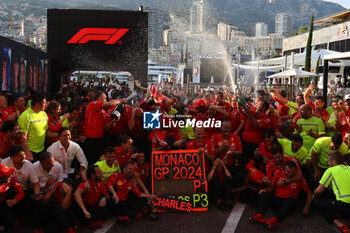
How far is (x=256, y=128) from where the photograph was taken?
643 cm

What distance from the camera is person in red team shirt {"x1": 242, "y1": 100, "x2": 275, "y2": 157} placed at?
641 cm

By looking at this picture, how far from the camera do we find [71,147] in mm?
5492

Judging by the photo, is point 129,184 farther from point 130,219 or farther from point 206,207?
point 206,207

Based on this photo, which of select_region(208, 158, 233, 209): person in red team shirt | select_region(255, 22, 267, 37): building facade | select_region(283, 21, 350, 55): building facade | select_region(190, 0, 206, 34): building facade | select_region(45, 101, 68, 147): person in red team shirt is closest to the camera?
select_region(208, 158, 233, 209): person in red team shirt

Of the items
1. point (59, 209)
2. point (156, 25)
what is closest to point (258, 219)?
point (59, 209)

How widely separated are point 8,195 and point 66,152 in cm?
102

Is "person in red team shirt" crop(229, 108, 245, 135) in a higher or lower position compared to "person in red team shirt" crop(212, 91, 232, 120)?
lower

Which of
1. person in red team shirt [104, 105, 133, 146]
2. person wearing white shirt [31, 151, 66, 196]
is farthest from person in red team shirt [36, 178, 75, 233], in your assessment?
person in red team shirt [104, 105, 133, 146]

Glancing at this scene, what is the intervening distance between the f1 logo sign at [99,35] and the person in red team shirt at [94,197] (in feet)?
33.8

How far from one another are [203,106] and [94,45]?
8645 millimetres

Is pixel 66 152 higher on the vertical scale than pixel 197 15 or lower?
lower

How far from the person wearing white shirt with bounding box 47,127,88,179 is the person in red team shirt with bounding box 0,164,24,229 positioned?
78 cm

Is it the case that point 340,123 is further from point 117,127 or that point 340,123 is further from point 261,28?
point 261,28

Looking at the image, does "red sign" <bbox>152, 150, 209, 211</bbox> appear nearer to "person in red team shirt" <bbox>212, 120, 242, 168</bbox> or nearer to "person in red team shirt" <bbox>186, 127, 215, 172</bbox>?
"person in red team shirt" <bbox>186, 127, 215, 172</bbox>
